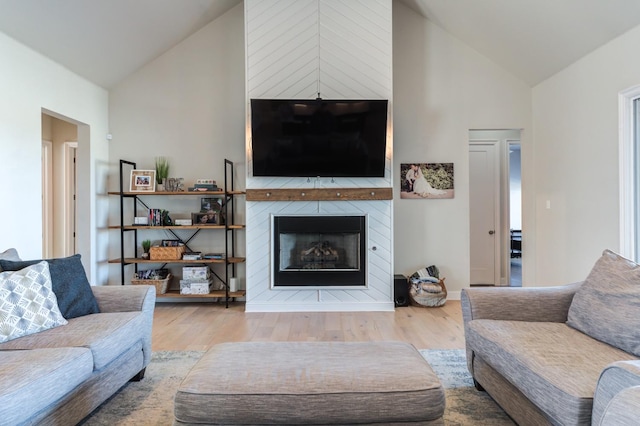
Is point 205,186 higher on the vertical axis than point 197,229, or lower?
higher

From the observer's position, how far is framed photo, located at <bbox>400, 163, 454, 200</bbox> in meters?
4.63

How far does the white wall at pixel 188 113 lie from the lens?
15.2ft

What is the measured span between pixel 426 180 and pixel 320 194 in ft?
4.80

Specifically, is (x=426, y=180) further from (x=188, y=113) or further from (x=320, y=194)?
(x=188, y=113)

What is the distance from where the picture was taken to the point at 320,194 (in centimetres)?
409

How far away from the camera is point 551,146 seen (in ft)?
13.9

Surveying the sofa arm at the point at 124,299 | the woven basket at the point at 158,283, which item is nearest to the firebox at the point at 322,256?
the woven basket at the point at 158,283

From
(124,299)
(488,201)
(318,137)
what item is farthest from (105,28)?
(488,201)

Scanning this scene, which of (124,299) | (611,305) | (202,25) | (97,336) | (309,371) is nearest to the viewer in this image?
(309,371)

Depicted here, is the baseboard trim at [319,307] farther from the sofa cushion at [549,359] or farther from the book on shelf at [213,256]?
the sofa cushion at [549,359]

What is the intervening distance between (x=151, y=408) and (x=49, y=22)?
3.33 meters

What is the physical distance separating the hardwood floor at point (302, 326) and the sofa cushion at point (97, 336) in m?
0.86

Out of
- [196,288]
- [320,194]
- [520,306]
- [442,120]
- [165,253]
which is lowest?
[196,288]

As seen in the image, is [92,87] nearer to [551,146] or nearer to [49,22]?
[49,22]
